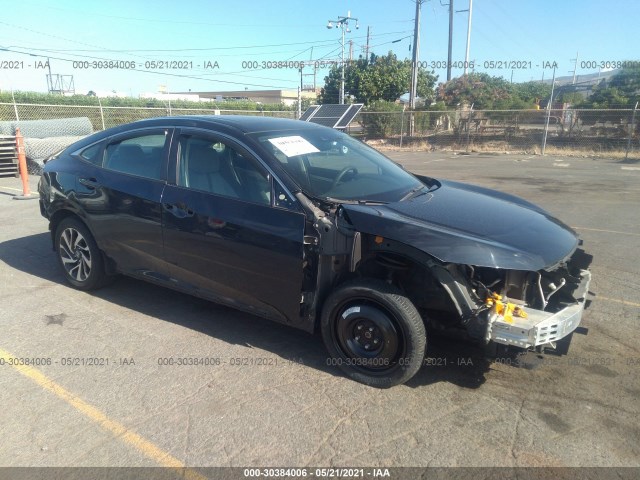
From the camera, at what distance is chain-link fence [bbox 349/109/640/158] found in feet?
71.5

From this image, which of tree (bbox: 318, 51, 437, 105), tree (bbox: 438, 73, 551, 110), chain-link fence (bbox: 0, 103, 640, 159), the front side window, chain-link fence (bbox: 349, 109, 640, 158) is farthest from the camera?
tree (bbox: 438, 73, 551, 110)

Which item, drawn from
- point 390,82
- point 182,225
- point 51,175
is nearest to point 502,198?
point 182,225

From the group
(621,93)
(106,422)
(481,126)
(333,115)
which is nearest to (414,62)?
(481,126)

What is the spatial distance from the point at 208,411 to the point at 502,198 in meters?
2.94

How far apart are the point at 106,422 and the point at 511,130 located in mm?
25158

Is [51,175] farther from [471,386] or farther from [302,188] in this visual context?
[471,386]

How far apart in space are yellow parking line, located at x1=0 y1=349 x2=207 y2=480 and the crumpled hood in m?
1.74

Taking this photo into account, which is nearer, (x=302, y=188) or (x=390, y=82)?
(x=302, y=188)

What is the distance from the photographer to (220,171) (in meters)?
3.84

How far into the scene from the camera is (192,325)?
4188mm

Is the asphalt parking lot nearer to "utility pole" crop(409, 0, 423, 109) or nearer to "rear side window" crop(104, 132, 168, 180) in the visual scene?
"rear side window" crop(104, 132, 168, 180)

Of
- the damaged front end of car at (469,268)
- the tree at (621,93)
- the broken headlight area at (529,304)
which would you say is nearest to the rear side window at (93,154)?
the damaged front end of car at (469,268)

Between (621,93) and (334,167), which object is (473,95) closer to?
(621,93)

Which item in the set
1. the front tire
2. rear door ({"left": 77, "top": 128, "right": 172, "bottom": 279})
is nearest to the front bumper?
the front tire
